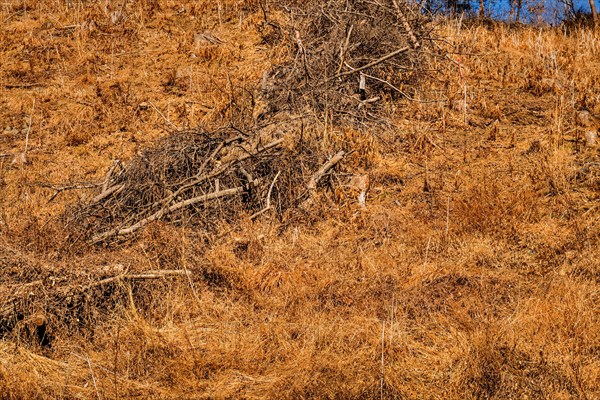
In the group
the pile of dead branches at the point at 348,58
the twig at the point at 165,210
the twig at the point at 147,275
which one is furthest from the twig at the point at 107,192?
the pile of dead branches at the point at 348,58

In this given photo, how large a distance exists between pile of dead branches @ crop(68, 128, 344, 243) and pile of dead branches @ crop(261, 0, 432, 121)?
1128 mm

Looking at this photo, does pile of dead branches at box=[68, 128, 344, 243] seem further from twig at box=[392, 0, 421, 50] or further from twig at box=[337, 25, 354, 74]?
twig at box=[392, 0, 421, 50]

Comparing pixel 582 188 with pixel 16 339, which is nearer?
pixel 16 339

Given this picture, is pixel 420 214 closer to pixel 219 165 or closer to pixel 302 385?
pixel 219 165

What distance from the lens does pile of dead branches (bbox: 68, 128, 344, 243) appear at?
6.25 metres

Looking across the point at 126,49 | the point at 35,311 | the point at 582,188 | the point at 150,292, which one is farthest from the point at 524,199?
the point at 126,49

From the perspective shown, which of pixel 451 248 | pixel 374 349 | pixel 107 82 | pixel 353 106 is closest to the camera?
pixel 374 349

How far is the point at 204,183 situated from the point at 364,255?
6.71 ft

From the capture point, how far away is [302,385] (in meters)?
3.81

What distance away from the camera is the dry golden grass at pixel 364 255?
3943mm

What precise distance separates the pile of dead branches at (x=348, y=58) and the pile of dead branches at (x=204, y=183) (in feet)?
3.70

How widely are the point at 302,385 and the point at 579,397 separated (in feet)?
5.39

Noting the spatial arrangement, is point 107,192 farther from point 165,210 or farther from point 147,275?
point 147,275

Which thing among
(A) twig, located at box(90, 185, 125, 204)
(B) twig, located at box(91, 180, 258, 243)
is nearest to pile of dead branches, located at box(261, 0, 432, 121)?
(B) twig, located at box(91, 180, 258, 243)
